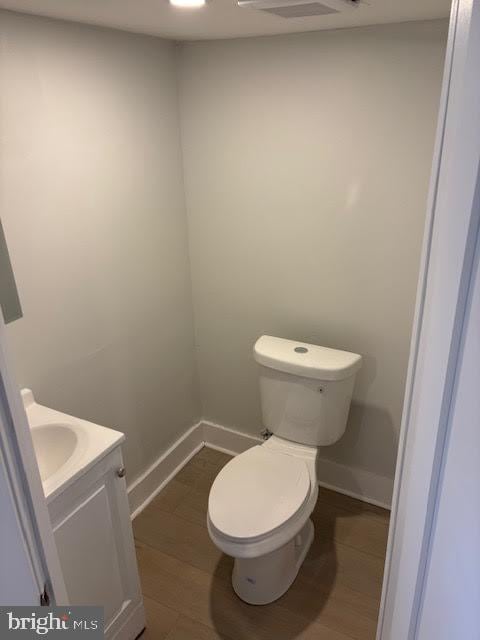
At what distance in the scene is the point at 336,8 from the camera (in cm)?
139

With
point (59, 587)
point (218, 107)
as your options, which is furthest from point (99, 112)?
point (59, 587)

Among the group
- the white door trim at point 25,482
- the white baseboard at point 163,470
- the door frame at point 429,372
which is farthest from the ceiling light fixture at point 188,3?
the white baseboard at point 163,470

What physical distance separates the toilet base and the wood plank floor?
0.11ft

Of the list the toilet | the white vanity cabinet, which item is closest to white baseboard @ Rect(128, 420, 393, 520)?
the toilet

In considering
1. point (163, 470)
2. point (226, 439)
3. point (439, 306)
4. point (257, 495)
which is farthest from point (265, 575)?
point (439, 306)

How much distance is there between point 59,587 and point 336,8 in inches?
62.8

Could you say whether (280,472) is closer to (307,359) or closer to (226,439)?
(307,359)

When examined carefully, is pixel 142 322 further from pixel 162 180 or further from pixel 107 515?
pixel 107 515

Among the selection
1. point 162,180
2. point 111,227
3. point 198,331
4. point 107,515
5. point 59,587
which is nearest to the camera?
point 59,587

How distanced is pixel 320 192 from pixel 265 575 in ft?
5.03

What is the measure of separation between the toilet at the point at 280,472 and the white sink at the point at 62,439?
1.77 ft

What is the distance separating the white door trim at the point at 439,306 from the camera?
59cm

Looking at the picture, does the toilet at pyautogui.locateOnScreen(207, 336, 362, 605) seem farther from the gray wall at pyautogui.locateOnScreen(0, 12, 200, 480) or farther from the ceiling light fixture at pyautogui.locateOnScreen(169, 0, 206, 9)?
the ceiling light fixture at pyautogui.locateOnScreen(169, 0, 206, 9)

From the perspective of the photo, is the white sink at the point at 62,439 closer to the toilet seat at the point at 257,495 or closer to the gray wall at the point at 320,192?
the toilet seat at the point at 257,495
